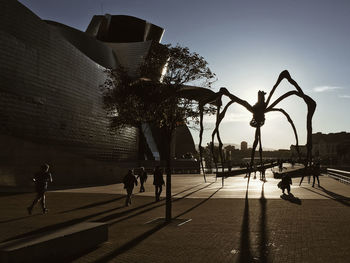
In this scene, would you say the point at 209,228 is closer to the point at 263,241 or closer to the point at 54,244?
the point at 263,241

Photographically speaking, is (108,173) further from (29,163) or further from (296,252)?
(296,252)

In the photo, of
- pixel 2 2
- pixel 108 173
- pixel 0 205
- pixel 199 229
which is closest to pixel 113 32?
pixel 2 2

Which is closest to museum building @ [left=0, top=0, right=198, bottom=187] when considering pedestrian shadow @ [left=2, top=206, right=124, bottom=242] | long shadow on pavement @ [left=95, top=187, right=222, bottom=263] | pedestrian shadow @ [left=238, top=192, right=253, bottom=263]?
pedestrian shadow @ [left=2, top=206, right=124, bottom=242]

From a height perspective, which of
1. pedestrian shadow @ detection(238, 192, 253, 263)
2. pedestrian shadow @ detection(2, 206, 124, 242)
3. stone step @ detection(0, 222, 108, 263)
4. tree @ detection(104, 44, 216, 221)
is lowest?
pedestrian shadow @ detection(2, 206, 124, 242)

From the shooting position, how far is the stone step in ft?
18.5

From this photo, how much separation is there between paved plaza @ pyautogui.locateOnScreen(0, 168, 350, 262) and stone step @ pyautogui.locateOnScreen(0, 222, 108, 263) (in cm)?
21

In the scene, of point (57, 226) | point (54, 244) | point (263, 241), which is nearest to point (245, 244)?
point (263, 241)

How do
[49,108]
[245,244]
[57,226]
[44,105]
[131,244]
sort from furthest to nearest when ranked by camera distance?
[49,108] → [44,105] → [57,226] → [131,244] → [245,244]

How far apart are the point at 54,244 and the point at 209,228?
4.59m

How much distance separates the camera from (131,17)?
3115 inches

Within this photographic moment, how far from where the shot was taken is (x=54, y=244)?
6.33 meters

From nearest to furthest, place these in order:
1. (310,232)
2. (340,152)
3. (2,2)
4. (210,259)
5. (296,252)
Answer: (210,259) → (296,252) → (310,232) → (2,2) → (340,152)

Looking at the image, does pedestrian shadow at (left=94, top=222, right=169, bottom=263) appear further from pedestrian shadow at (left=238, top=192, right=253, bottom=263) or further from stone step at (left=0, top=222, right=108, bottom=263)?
pedestrian shadow at (left=238, top=192, right=253, bottom=263)

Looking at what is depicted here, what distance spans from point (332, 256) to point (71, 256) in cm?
508
